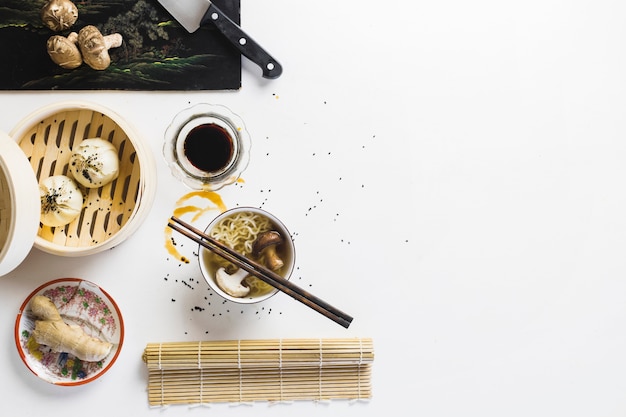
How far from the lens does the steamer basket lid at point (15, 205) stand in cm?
131

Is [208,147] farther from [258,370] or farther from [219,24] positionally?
[258,370]

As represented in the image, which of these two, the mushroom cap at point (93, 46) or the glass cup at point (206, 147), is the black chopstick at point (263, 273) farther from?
the mushroom cap at point (93, 46)

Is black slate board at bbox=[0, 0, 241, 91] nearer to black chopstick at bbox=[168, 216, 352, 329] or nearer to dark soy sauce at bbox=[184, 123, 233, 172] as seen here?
dark soy sauce at bbox=[184, 123, 233, 172]

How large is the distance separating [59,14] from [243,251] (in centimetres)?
67

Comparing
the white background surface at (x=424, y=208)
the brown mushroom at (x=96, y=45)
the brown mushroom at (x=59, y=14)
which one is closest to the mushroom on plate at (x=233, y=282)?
the white background surface at (x=424, y=208)

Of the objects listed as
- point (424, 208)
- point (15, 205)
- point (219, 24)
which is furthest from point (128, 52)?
point (424, 208)

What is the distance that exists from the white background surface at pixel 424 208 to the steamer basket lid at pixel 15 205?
171mm

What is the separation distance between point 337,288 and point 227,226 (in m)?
0.31

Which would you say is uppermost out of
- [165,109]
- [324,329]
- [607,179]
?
[165,109]

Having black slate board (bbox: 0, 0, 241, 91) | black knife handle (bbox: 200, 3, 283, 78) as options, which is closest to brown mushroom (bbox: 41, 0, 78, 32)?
black slate board (bbox: 0, 0, 241, 91)

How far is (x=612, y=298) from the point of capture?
1607mm

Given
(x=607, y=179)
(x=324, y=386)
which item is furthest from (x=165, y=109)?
(x=607, y=179)

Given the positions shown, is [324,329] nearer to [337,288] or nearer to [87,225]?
[337,288]

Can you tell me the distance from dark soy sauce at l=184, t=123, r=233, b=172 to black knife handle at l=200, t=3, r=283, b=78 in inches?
7.5
